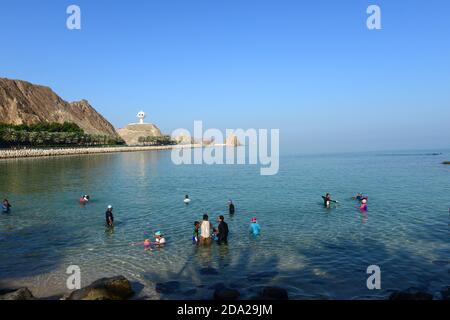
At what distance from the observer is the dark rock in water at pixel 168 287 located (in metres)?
14.0

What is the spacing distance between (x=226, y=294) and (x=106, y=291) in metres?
4.49

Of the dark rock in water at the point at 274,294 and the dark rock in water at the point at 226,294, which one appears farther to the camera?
the dark rock in water at the point at 226,294

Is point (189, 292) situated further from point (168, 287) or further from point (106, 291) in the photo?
point (106, 291)

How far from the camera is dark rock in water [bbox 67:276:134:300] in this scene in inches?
474

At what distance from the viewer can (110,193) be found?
148 feet

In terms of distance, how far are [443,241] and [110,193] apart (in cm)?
3770

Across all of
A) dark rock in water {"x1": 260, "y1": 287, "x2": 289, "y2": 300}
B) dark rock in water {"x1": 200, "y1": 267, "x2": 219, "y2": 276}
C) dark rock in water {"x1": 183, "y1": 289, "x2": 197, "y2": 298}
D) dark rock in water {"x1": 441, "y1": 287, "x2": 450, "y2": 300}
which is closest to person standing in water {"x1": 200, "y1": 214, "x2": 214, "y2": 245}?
dark rock in water {"x1": 200, "y1": 267, "x2": 219, "y2": 276}

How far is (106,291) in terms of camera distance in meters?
12.5

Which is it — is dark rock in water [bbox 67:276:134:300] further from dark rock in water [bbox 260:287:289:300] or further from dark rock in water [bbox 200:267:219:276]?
dark rock in water [bbox 260:287:289:300]

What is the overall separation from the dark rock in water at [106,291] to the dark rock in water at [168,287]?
1145mm

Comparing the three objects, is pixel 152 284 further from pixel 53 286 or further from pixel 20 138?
pixel 20 138

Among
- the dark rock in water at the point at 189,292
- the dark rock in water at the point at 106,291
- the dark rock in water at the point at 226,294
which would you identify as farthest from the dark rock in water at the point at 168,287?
the dark rock in water at the point at 226,294

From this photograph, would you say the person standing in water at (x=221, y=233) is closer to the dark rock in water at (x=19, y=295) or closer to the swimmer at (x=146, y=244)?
the swimmer at (x=146, y=244)
